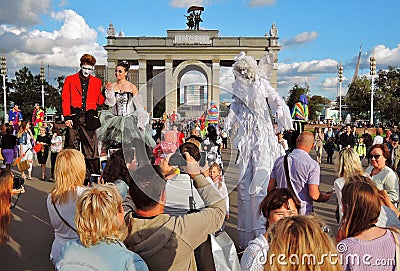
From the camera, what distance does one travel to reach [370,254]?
111 inches

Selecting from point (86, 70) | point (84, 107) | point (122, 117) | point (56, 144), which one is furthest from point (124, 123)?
point (56, 144)

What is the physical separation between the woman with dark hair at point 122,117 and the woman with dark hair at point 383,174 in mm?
2950

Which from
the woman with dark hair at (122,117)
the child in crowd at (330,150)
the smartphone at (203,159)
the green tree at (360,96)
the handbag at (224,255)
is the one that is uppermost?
the green tree at (360,96)

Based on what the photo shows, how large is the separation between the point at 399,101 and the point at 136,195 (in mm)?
53709

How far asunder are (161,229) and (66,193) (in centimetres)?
132

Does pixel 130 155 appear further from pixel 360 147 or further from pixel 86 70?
pixel 360 147

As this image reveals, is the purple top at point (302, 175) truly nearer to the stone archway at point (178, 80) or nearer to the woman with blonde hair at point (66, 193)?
the stone archway at point (178, 80)

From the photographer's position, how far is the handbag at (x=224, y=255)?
2.84 metres

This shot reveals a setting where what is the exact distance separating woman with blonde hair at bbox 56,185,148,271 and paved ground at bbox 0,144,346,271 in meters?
1.88

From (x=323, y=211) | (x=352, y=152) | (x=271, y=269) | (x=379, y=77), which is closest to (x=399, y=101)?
(x=379, y=77)

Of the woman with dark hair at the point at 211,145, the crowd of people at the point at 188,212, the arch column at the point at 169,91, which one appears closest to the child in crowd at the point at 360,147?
the crowd of people at the point at 188,212

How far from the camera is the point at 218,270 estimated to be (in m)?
2.84

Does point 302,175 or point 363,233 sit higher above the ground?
point 302,175

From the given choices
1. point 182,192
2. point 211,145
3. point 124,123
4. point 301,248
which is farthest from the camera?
point 124,123
